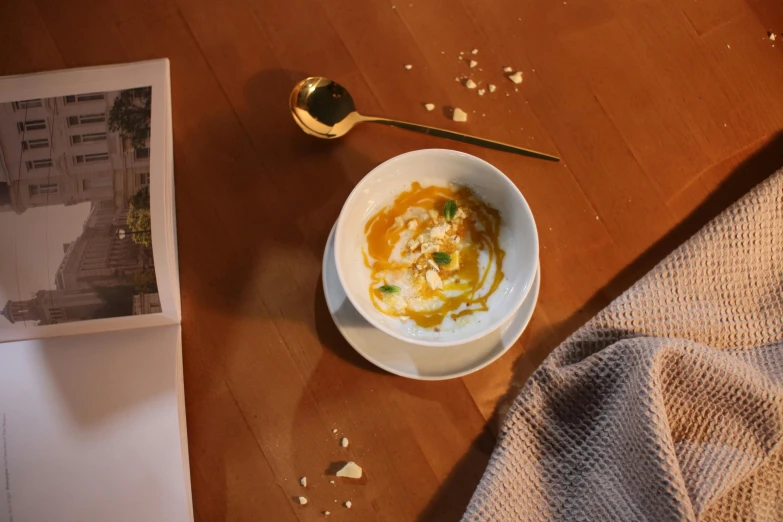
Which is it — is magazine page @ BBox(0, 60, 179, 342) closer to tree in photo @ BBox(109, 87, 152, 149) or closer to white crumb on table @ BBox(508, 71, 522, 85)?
tree in photo @ BBox(109, 87, 152, 149)

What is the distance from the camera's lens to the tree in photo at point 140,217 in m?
0.71

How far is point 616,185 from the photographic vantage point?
0.74 metres

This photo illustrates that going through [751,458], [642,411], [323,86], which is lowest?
[751,458]

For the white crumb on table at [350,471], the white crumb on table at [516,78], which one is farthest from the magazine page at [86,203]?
the white crumb on table at [516,78]

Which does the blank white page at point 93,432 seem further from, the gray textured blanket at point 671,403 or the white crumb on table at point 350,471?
the gray textured blanket at point 671,403

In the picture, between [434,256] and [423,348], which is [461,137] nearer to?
[434,256]

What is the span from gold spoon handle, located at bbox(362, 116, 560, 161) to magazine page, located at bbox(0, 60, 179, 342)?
29 centimetres

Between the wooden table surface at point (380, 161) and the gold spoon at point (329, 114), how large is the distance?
0.06ft

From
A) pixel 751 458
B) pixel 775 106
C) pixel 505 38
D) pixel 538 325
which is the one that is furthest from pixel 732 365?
pixel 505 38

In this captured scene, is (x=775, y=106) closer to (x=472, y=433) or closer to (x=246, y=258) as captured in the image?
(x=472, y=433)

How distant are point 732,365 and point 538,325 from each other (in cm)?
Answer: 23

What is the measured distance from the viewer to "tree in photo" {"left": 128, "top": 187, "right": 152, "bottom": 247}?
0.71 m

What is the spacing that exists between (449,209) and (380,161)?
0.42 feet

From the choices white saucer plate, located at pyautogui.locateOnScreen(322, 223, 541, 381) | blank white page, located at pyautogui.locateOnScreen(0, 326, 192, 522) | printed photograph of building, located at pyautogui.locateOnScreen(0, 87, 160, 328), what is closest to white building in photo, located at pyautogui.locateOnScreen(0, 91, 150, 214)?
printed photograph of building, located at pyautogui.locateOnScreen(0, 87, 160, 328)
